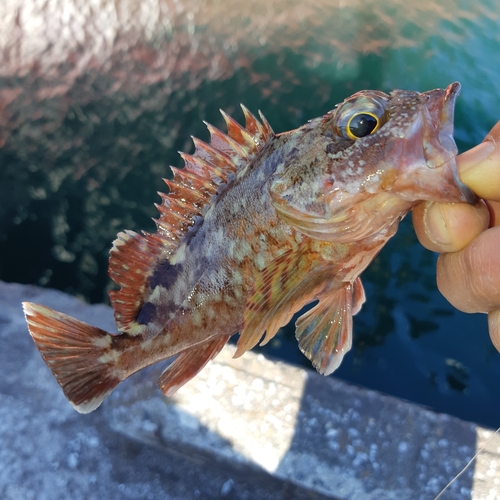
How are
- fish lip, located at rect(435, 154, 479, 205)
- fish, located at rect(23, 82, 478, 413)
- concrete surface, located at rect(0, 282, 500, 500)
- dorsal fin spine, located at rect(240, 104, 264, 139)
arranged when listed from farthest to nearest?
concrete surface, located at rect(0, 282, 500, 500) < dorsal fin spine, located at rect(240, 104, 264, 139) < fish, located at rect(23, 82, 478, 413) < fish lip, located at rect(435, 154, 479, 205)

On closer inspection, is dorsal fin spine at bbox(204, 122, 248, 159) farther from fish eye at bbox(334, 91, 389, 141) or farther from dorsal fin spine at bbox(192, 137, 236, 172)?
fish eye at bbox(334, 91, 389, 141)

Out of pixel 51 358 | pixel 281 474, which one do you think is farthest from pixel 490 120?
pixel 51 358

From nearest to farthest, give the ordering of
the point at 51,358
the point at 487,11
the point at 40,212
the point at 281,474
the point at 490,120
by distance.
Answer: the point at 51,358, the point at 281,474, the point at 40,212, the point at 490,120, the point at 487,11

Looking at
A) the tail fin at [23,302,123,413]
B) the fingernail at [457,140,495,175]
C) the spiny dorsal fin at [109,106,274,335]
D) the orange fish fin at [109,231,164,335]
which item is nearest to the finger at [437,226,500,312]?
the fingernail at [457,140,495,175]

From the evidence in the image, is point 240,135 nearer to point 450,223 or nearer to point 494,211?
point 450,223

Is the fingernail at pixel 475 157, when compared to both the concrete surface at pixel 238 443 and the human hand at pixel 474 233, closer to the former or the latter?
the human hand at pixel 474 233

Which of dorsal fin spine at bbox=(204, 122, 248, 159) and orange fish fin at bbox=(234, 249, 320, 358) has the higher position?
dorsal fin spine at bbox=(204, 122, 248, 159)

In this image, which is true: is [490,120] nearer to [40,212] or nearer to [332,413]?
[332,413]
